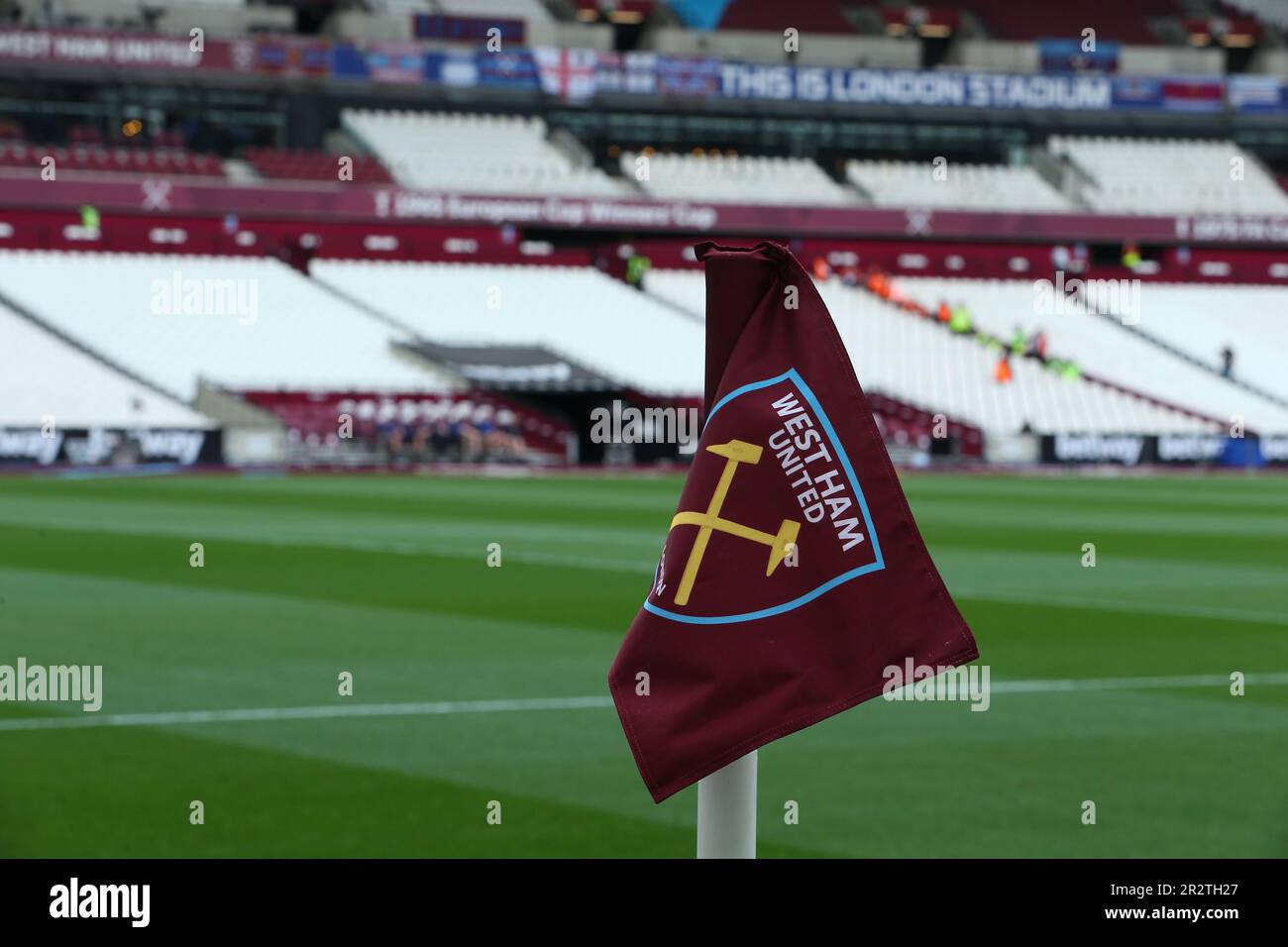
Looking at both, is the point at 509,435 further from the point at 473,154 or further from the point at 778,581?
the point at 778,581

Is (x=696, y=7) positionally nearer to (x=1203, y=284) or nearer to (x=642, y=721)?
(x=1203, y=284)

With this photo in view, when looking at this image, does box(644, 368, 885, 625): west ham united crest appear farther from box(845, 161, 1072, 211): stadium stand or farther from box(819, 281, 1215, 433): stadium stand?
box(845, 161, 1072, 211): stadium stand

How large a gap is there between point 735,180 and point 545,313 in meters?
12.0

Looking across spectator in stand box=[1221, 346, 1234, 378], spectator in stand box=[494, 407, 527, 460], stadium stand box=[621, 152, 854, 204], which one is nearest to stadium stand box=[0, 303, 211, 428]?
spectator in stand box=[494, 407, 527, 460]

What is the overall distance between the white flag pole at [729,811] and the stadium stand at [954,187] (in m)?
68.5

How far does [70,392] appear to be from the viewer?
50.0m

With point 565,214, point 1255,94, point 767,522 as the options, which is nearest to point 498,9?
point 565,214

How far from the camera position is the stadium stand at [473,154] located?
67062 millimetres

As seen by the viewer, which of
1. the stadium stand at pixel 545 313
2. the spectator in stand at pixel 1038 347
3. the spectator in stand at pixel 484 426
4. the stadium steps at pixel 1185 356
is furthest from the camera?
the stadium steps at pixel 1185 356

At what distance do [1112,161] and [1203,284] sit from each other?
6.17m

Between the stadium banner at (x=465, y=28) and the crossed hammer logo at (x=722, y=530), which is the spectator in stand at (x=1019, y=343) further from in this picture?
the crossed hammer logo at (x=722, y=530)

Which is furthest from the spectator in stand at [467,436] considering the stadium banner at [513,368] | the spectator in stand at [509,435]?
the stadium banner at [513,368]

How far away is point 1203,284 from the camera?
73625 millimetres
